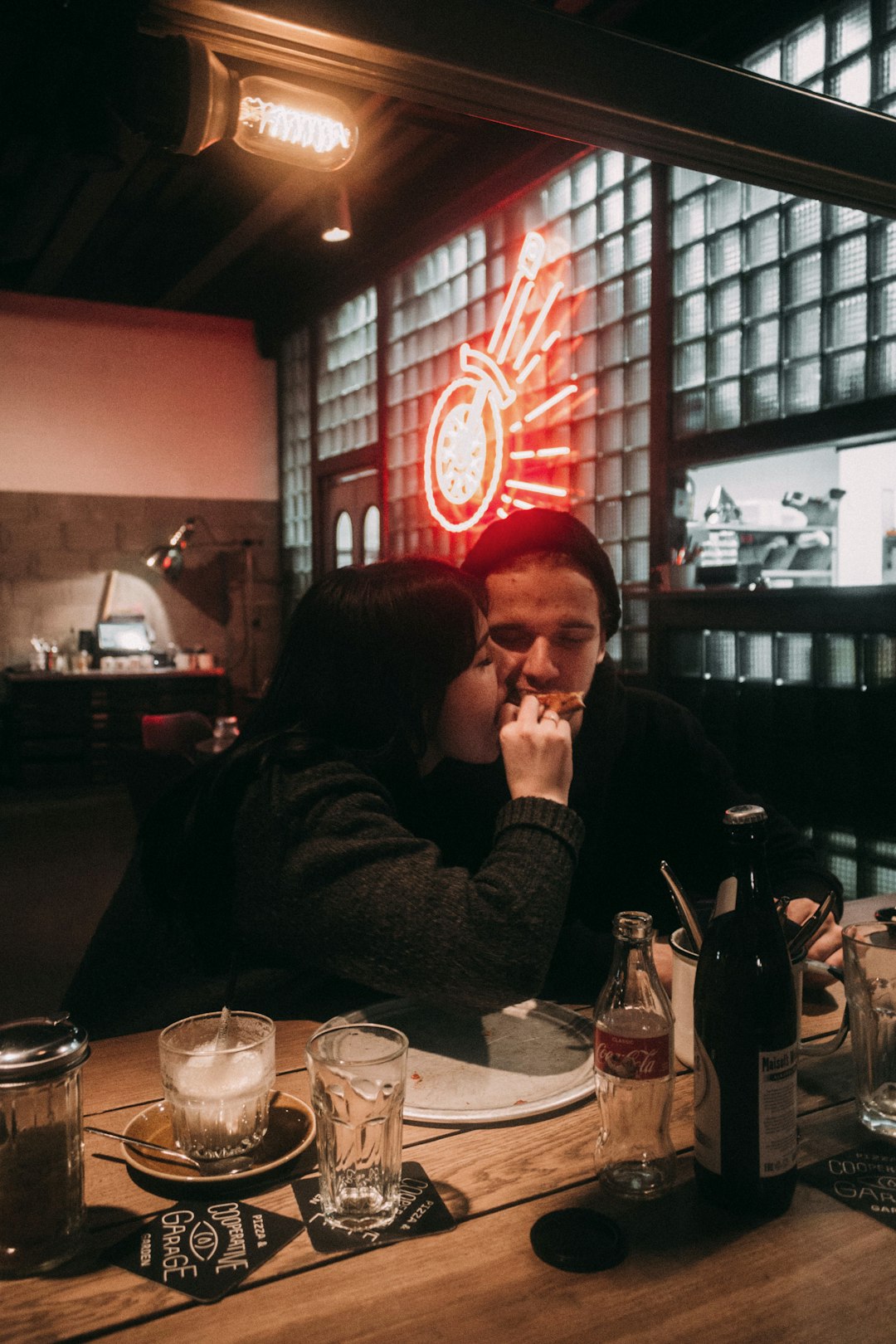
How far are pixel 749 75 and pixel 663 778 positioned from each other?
135 centimetres

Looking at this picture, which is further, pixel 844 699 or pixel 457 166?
pixel 457 166

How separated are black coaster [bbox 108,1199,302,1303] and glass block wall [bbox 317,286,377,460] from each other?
5969 mm

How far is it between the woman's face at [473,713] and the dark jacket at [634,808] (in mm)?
192

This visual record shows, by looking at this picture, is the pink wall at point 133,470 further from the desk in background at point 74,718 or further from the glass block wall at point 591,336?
the glass block wall at point 591,336

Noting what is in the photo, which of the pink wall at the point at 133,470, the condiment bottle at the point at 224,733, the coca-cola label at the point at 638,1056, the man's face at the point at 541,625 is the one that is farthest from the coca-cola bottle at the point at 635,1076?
the pink wall at the point at 133,470

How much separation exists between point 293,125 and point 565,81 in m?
2.68

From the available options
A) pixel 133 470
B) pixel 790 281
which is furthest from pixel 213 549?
pixel 790 281

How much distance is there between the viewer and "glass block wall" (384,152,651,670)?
4.18 metres

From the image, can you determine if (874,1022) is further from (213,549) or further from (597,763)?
(213,549)

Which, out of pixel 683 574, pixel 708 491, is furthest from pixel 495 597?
pixel 708 491

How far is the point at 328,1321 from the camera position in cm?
71

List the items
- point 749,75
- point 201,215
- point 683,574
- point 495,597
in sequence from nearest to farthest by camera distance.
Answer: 1. point 749,75
2. point 495,597
3. point 683,574
4. point 201,215

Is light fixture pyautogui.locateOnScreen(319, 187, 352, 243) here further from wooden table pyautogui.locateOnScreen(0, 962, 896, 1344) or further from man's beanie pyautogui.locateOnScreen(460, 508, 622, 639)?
wooden table pyautogui.locateOnScreen(0, 962, 896, 1344)

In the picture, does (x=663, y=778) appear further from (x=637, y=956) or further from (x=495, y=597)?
(x=637, y=956)
